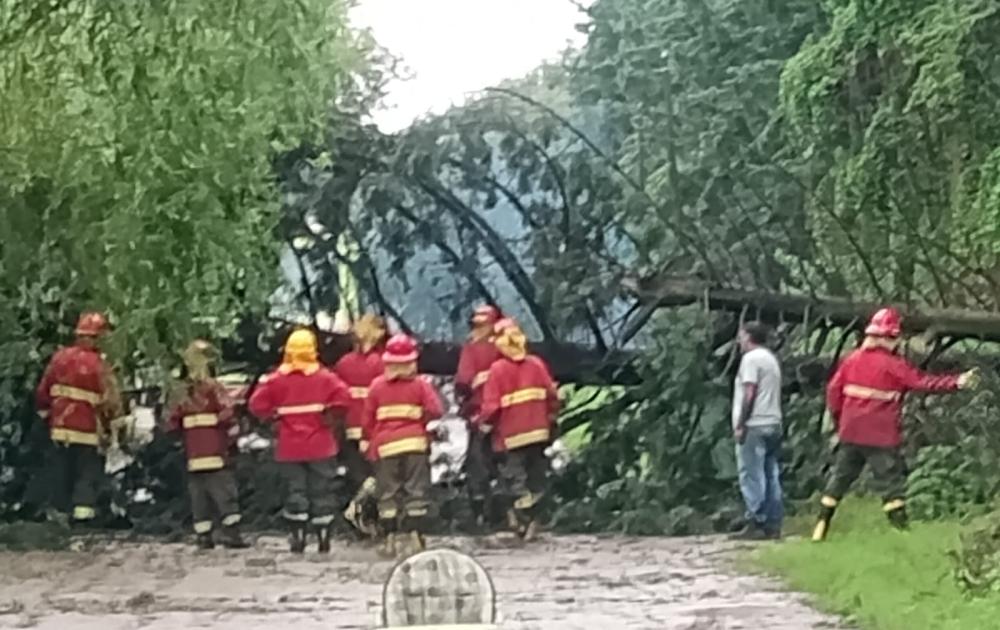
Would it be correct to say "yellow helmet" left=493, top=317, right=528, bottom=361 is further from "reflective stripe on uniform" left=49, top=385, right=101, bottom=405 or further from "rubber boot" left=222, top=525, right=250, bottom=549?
"reflective stripe on uniform" left=49, top=385, right=101, bottom=405

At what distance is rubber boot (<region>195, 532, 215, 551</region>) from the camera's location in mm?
12852

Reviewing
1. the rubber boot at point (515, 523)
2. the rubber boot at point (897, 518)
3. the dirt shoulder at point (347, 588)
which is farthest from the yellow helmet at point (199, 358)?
the rubber boot at point (897, 518)

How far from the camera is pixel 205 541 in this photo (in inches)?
508

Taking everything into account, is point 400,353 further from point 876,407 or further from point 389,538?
point 876,407

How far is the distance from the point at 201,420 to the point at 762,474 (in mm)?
3582

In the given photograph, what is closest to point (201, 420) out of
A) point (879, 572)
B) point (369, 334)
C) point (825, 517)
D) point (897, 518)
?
point (369, 334)

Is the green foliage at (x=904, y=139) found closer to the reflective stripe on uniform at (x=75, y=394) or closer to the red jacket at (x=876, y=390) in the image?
the red jacket at (x=876, y=390)

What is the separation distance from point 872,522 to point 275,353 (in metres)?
4.48

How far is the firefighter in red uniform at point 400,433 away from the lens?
11.6 m

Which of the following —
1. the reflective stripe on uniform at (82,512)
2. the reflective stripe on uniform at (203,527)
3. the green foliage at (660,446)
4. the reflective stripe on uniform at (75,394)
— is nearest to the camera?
the reflective stripe on uniform at (75,394)

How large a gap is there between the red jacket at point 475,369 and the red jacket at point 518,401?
23cm

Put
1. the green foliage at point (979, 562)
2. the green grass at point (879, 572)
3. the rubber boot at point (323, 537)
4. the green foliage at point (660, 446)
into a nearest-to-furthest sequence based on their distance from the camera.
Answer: the green grass at point (879, 572) < the green foliage at point (979, 562) < the rubber boot at point (323, 537) < the green foliage at point (660, 446)

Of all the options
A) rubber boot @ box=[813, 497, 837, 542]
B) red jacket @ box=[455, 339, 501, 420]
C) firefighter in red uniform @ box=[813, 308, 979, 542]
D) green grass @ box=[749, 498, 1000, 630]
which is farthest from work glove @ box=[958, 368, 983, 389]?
red jacket @ box=[455, 339, 501, 420]

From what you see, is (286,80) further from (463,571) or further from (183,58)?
(463,571)
